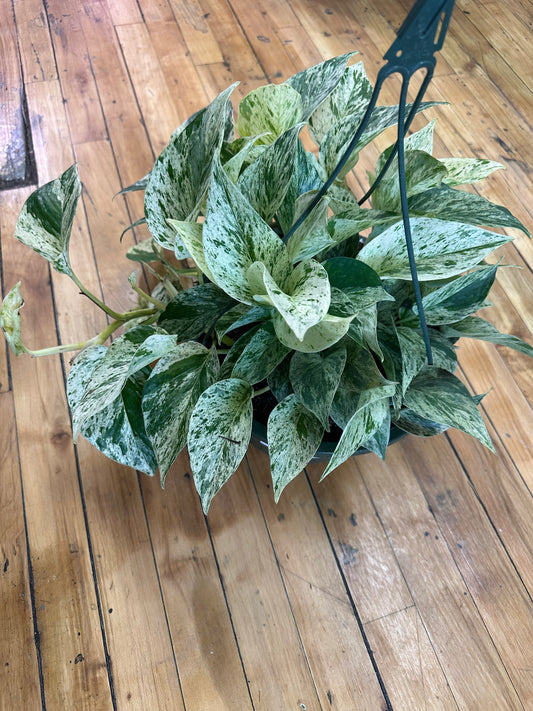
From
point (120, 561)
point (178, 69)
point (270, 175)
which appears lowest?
point (120, 561)

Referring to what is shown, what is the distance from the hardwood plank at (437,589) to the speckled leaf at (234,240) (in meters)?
0.54

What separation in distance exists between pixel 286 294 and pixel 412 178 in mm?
253

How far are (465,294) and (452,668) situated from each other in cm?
55

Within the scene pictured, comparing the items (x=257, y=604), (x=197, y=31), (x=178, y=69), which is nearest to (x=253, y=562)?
(x=257, y=604)

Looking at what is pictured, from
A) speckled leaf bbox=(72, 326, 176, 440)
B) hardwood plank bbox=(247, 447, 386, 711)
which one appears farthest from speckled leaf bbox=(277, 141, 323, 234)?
hardwood plank bbox=(247, 447, 386, 711)

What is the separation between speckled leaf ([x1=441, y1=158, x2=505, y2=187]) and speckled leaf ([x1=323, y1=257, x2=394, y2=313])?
0.83ft

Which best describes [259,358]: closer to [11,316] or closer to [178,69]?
[11,316]

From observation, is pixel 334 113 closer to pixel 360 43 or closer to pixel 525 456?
pixel 525 456

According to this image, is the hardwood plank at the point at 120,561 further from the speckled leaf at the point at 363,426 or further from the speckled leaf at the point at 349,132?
the speckled leaf at the point at 349,132

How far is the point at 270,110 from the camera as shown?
71 centimetres

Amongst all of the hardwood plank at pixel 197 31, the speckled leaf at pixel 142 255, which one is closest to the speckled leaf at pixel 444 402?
the speckled leaf at pixel 142 255

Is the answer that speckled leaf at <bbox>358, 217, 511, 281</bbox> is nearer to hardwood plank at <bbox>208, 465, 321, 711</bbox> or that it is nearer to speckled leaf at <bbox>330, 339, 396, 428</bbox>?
speckled leaf at <bbox>330, 339, 396, 428</bbox>

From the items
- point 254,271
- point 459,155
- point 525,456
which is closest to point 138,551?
point 254,271

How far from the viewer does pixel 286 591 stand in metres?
0.88
